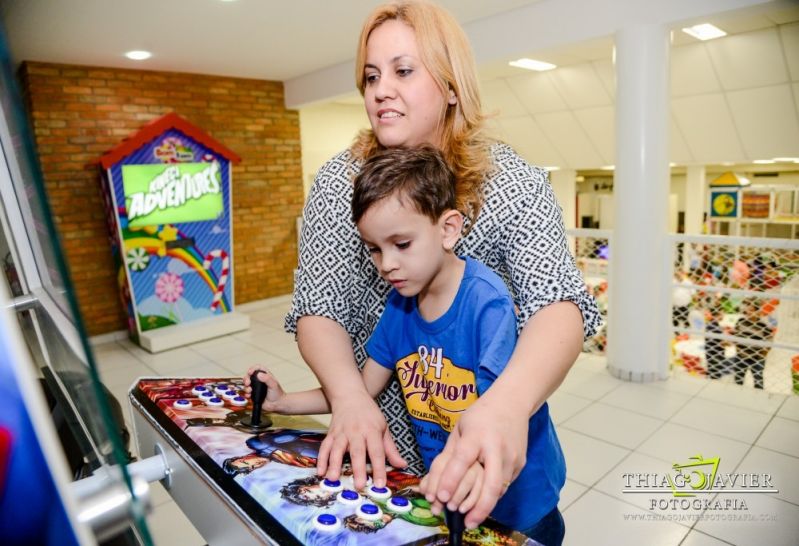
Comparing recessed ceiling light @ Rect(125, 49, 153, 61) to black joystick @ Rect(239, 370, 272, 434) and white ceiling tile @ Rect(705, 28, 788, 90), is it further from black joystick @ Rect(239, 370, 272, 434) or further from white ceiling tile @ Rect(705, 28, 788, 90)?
white ceiling tile @ Rect(705, 28, 788, 90)

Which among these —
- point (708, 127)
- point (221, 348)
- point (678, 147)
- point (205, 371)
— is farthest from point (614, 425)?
point (678, 147)

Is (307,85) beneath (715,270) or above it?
above

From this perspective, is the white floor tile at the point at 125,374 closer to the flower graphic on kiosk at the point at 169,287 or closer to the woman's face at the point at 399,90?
the flower graphic on kiosk at the point at 169,287

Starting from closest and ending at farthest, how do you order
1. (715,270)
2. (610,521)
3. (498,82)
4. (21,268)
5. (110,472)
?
(110,472) → (21,268) → (610,521) → (715,270) → (498,82)

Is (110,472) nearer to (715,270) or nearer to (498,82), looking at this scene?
(715,270)

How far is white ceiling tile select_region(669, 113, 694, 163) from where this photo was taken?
23.2ft

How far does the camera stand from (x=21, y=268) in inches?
26.7

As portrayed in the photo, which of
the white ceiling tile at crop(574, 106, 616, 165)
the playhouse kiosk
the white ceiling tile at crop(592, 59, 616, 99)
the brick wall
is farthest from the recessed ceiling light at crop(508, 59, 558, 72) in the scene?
the playhouse kiosk

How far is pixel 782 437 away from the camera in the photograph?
321 cm

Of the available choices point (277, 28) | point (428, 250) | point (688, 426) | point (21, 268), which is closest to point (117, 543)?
point (21, 268)

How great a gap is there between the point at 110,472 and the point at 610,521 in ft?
8.60

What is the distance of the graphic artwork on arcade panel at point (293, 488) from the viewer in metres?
0.63

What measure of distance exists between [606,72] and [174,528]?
632 cm

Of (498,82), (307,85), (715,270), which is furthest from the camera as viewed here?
(498,82)
